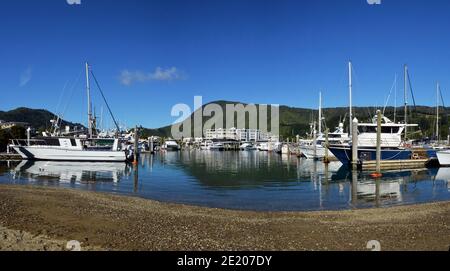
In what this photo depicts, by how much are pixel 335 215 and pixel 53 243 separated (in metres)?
13.6

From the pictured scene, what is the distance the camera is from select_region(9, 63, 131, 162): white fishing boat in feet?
236

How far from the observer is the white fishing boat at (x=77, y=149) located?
7195 cm

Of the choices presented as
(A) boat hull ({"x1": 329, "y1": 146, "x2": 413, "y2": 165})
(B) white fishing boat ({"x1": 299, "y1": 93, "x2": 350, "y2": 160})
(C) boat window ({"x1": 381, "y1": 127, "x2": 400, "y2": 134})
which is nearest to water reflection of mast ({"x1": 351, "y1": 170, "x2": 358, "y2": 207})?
(A) boat hull ({"x1": 329, "y1": 146, "x2": 413, "y2": 165})

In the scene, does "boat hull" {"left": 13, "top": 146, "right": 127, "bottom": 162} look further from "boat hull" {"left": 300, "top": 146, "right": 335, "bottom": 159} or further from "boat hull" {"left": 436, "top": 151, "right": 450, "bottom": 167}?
"boat hull" {"left": 436, "top": 151, "right": 450, "bottom": 167}

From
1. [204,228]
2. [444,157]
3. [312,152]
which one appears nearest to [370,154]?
[444,157]

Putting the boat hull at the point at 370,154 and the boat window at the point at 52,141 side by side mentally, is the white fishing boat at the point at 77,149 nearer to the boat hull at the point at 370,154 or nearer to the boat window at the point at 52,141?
the boat window at the point at 52,141

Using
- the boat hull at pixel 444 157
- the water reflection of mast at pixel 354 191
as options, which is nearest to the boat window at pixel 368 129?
the boat hull at pixel 444 157

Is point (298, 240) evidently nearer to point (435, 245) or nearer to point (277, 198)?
point (435, 245)

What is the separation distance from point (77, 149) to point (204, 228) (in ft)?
210

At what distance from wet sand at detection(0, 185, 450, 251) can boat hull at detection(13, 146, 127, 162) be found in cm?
5314

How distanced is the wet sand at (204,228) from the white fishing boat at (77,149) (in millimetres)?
53322

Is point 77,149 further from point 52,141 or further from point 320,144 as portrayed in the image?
point 320,144
